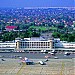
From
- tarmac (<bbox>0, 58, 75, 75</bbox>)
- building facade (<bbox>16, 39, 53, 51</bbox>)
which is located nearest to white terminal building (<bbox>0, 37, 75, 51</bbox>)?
building facade (<bbox>16, 39, 53, 51</bbox>)

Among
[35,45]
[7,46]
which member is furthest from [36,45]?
[7,46]

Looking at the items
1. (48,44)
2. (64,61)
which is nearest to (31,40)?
(48,44)

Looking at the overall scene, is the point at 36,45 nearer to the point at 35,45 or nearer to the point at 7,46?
the point at 35,45

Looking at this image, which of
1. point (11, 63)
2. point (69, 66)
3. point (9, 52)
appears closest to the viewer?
point (69, 66)

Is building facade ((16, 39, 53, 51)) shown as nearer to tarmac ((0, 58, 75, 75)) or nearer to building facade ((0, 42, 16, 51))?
building facade ((0, 42, 16, 51))

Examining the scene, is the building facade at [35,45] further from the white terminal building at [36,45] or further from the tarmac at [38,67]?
the tarmac at [38,67]

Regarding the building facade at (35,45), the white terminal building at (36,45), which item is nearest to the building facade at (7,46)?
the white terminal building at (36,45)

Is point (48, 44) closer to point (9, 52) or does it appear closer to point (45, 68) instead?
point (9, 52)

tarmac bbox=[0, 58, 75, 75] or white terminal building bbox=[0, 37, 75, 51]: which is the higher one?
white terminal building bbox=[0, 37, 75, 51]
